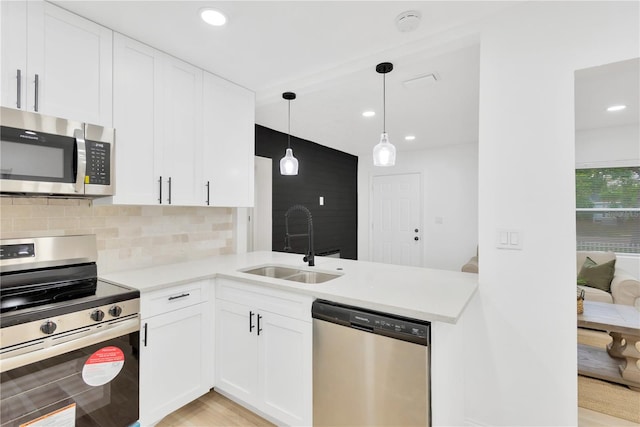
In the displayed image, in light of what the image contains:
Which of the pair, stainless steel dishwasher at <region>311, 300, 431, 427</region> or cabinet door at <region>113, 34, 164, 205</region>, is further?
cabinet door at <region>113, 34, 164, 205</region>

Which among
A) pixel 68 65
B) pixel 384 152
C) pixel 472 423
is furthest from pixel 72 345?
pixel 472 423

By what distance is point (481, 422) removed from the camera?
5.62ft

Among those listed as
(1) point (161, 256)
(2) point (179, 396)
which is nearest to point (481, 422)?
(2) point (179, 396)

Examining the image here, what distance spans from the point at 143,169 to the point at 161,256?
77 cm

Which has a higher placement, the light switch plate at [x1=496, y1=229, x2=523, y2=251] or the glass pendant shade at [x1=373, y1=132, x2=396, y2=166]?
the glass pendant shade at [x1=373, y1=132, x2=396, y2=166]

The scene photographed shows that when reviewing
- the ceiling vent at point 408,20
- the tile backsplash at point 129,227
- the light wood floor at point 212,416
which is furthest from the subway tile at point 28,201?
the ceiling vent at point 408,20

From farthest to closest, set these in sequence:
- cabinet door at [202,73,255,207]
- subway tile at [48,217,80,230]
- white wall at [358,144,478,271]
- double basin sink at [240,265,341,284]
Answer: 1. white wall at [358,144,478,271]
2. cabinet door at [202,73,255,207]
3. double basin sink at [240,265,341,284]
4. subway tile at [48,217,80,230]

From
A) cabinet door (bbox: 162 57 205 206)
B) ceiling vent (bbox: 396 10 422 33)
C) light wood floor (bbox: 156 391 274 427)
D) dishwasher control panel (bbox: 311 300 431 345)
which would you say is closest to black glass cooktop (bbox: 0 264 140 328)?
cabinet door (bbox: 162 57 205 206)

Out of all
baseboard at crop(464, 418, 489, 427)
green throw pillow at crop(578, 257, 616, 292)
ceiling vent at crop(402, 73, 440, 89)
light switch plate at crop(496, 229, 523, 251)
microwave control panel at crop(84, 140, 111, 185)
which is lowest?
baseboard at crop(464, 418, 489, 427)

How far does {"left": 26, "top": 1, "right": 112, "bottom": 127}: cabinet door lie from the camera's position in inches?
60.6

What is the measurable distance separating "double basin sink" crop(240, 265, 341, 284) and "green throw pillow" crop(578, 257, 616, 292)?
3.33 meters

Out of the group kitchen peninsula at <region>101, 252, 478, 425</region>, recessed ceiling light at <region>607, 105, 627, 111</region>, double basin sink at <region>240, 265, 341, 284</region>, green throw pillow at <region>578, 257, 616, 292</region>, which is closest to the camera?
kitchen peninsula at <region>101, 252, 478, 425</region>

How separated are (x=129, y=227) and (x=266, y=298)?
1.22m

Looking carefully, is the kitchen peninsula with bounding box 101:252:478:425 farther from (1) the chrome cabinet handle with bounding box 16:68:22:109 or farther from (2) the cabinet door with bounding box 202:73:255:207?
(1) the chrome cabinet handle with bounding box 16:68:22:109
